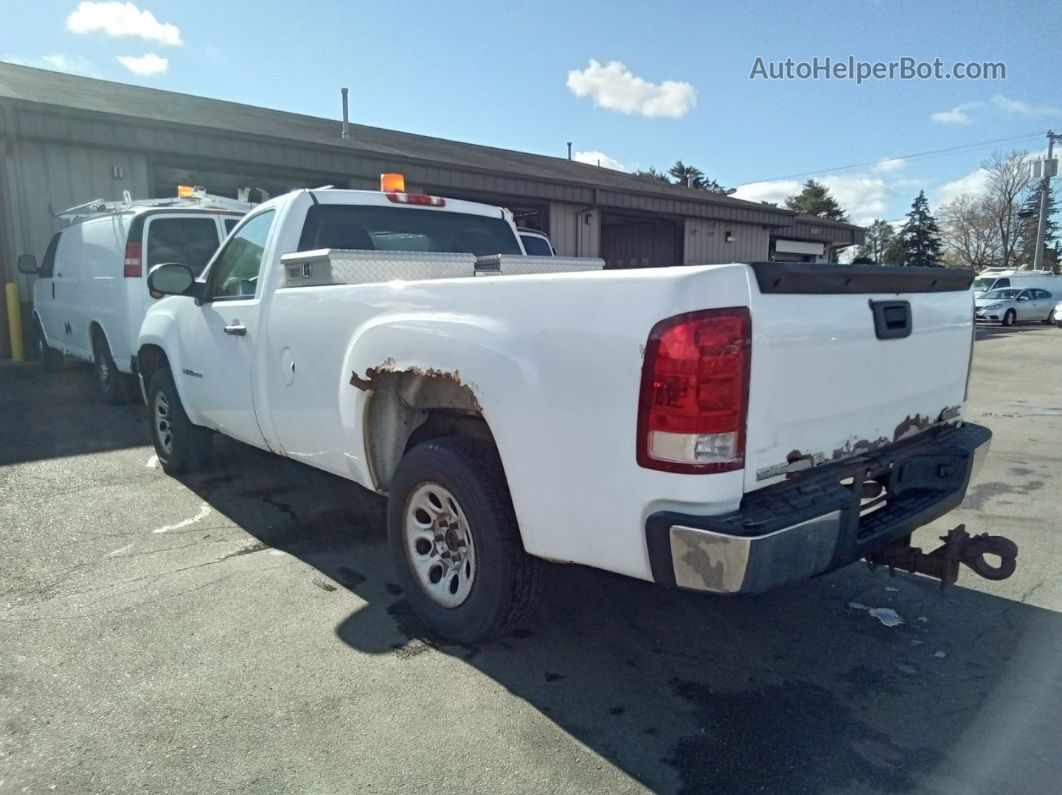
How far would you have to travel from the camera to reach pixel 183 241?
8039mm

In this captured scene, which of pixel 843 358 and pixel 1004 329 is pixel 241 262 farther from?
pixel 1004 329

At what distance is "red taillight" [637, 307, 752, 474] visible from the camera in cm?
228

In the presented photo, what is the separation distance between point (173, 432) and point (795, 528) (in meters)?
4.73

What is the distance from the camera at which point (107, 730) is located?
2.67m

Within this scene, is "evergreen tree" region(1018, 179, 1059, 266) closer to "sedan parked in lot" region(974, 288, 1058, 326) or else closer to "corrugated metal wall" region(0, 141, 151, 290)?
"sedan parked in lot" region(974, 288, 1058, 326)

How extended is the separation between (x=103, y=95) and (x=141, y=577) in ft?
41.7

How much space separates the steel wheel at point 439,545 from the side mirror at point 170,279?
2.43m

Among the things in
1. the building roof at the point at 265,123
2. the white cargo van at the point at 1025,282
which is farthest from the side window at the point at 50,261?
the white cargo van at the point at 1025,282

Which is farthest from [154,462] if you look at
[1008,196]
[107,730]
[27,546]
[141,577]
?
[1008,196]

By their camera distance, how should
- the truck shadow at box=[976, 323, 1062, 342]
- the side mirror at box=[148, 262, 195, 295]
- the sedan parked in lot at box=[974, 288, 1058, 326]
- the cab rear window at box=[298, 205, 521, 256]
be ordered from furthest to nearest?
1. the sedan parked in lot at box=[974, 288, 1058, 326]
2. the truck shadow at box=[976, 323, 1062, 342]
3. the side mirror at box=[148, 262, 195, 295]
4. the cab rear window at box=[298, 205, 521, 256]

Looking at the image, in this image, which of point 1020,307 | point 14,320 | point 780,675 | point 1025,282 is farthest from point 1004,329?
point 14,320

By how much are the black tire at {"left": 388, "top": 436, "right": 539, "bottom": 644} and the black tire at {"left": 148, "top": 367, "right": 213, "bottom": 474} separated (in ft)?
9.73

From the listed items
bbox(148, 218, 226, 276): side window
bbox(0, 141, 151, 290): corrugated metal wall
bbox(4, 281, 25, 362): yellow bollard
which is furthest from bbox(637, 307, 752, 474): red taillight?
bbox(4, 281, 25, 362): yellow bollard

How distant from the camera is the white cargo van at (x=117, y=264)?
776cm
